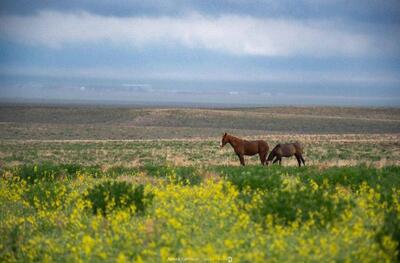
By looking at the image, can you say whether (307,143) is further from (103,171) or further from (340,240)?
(340,240)

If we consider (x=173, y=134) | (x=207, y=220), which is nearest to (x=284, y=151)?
(x=207, y=220)

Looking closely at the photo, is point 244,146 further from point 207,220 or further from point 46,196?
point 207,220

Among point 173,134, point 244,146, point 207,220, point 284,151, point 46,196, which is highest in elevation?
point 244,146

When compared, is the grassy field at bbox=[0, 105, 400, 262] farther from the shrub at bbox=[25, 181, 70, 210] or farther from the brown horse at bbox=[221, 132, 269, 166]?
the brown horse at bbox=[221, 132, 269, 166]

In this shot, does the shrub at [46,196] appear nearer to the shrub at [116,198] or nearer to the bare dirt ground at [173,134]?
the shrub at [116,198]

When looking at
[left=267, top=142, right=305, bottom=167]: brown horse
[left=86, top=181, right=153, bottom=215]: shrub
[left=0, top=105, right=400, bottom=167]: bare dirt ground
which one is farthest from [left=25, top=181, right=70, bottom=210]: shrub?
[left=0, top=105, right=400, bottom=167]: bare dirt ground

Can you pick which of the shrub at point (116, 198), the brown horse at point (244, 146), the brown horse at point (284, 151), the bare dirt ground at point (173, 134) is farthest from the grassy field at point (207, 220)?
the bare dirt ground at point (173, 134)

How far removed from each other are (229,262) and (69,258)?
107 inches

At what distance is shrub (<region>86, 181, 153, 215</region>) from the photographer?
10570 mm

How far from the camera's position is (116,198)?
36.3ft

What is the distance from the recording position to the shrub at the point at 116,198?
416 inches

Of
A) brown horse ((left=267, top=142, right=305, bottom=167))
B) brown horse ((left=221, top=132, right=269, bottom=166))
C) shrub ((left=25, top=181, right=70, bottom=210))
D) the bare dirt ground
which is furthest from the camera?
the bare dirt ground

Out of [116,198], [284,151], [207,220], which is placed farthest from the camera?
[284,151]

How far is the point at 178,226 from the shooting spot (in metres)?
8.67
